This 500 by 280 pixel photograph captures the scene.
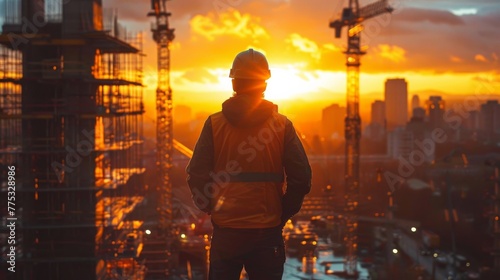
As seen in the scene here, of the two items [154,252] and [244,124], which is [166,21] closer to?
[154,252]

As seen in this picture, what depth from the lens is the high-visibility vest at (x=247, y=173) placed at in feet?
6.42

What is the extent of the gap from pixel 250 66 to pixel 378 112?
3614 cm

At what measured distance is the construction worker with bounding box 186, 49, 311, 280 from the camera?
1.96 m

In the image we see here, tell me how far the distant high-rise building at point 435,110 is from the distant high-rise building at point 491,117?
6.84 feet

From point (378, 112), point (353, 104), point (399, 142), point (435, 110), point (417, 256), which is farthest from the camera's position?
point (378, 112)

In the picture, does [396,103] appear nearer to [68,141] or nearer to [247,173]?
[68,141]

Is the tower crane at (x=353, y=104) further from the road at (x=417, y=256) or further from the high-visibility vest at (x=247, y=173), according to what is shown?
the high-visibility vest at (x=247, y=173)

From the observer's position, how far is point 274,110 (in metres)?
1.98

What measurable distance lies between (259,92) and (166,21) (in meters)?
18.0

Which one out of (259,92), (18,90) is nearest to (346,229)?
(18,90)

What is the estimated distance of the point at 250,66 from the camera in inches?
78.5

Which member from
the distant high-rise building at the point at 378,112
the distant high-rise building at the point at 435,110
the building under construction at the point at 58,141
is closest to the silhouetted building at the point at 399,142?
the distant high-rise building at the point at 435,110

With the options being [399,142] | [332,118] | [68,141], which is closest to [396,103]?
[399,142]

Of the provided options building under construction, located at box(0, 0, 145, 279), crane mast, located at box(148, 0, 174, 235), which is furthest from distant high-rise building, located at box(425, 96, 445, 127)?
building under construction, located at box(0, 0, 145, 279)
